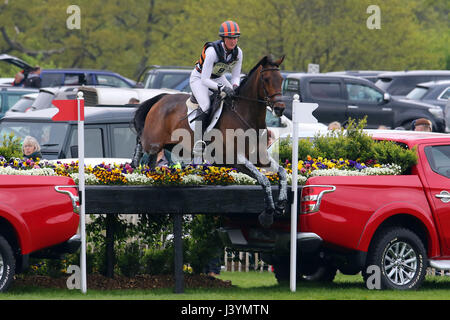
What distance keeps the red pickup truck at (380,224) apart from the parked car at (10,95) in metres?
19.1

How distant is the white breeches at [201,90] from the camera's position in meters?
13.2

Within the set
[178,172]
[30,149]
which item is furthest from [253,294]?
[30,149]

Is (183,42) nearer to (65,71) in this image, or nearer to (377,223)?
(65,71)

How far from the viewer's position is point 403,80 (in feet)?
109

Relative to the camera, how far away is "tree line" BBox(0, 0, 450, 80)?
48469mm

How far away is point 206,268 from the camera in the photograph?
44.2 feet

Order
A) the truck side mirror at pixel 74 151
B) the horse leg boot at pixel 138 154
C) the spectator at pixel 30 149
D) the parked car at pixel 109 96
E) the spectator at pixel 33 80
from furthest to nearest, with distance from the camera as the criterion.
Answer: the spectator at pixel 33 80 → the parked car at pixel 109 96 → the truck side mirror at pixel 74 151 → the spectator at pixel 30 149 → the horse leg boot at pixel 138 154

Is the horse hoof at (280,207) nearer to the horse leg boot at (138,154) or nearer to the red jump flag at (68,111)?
the red jump flag at (68,111)

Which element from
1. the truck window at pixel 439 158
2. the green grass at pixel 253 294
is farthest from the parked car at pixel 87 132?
the truck window at pixel 439 158

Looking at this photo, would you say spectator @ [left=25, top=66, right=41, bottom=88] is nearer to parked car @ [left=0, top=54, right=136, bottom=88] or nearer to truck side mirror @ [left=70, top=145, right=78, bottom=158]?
parked car @ [left=0, top=54, right=136, bottom=88]

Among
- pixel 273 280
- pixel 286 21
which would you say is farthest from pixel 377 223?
pixel 286 21

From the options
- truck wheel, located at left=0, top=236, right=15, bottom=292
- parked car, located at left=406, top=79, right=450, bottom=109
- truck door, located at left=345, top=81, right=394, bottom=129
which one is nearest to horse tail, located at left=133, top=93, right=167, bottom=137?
truck wheel, located at left=0, top=236, right=15, bottom=292

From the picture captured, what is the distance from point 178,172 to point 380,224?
2462 mm

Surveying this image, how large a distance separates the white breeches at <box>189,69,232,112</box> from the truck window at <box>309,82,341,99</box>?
14.7 metres
